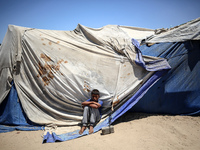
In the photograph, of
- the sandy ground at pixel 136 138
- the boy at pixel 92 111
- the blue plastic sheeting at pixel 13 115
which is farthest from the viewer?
the blue plastic sheeting at pixel 13 115

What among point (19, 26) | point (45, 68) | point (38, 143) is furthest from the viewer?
point (19, 26)

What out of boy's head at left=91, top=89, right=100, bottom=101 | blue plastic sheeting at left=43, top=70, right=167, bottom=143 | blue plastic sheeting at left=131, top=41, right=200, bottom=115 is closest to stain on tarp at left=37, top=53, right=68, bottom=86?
boy's head at left=91, top=89, right=100, bottom=101

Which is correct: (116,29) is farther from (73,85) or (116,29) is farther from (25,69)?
(25,69)

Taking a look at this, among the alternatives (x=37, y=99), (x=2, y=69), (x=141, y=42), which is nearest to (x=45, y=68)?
(x=37, y=99)

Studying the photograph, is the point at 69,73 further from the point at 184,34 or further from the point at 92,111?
the point at 184,34

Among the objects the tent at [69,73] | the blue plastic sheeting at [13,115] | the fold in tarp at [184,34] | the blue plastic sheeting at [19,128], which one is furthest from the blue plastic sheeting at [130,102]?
the blue plastic sheeting at [13,115]

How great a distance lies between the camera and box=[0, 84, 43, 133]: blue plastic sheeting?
3238mm

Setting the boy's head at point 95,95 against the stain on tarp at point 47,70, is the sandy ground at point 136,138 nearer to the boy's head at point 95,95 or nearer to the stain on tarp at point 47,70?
the boy's head at point 95,95

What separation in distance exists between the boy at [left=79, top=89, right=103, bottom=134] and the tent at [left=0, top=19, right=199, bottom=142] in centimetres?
15

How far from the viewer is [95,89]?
3.10m

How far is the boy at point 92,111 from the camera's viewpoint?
293cm

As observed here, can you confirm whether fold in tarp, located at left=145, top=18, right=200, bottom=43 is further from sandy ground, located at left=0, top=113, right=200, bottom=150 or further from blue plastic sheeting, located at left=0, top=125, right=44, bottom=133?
blue plastic sheeting, located at left=0, top=125, right=44, bottom=133

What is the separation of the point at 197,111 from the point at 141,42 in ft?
6.46

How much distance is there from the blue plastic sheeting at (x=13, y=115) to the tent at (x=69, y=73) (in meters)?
0.06
